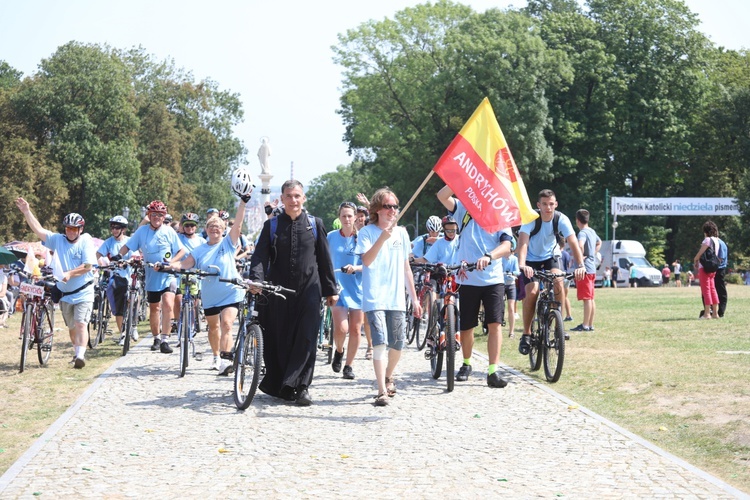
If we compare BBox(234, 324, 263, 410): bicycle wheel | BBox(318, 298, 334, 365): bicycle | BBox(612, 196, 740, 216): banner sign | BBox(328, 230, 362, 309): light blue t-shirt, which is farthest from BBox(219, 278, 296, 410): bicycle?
BBox(612, 196, 740, 216): banner sign

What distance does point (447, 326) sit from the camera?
35.4 feet

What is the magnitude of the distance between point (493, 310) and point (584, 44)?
49.0 m

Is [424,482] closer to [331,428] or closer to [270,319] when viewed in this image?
[331,428]

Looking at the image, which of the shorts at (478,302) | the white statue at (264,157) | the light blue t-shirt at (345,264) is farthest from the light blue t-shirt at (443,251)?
the white statue at (264,157)

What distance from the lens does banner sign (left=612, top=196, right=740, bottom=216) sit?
54.5 m

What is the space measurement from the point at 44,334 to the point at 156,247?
7.48ft

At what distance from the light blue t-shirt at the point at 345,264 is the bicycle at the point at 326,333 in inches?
46.1

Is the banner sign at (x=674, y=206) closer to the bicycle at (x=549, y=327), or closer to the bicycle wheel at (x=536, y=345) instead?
the bicycle wheel at (x=536, y=345)

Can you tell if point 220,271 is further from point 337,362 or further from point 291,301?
point 291,301

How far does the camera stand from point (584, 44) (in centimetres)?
5750

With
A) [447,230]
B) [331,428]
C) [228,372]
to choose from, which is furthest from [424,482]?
[447,230]

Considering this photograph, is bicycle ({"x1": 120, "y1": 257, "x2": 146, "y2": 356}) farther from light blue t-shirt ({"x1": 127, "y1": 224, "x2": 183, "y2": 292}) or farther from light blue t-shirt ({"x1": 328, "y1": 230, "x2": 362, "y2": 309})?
light blue t-shirt ({"x1": 328, "y1": 230, "x2": 362, "y2": 309})

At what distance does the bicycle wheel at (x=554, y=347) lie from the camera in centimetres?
1118

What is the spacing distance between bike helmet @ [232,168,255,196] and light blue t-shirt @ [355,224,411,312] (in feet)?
4.12
